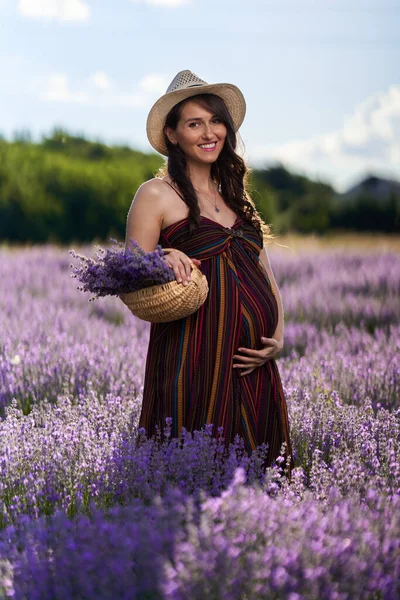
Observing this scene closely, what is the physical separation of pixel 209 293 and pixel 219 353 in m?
0.24

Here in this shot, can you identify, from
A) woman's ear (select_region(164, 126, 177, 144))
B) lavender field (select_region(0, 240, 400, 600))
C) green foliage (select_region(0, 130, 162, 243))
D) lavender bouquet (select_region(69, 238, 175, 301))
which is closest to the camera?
lavender field (select_region(0, 240, 400, 600))

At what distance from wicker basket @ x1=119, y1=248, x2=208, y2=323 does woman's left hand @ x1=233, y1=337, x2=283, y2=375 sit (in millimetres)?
328

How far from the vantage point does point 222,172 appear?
3.44 meters

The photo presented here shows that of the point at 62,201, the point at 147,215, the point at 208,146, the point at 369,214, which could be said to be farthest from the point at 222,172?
the point at 369,214

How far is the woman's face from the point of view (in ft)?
10.4

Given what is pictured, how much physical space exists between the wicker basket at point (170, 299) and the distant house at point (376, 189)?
790 inches

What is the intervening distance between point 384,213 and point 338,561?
828 inches

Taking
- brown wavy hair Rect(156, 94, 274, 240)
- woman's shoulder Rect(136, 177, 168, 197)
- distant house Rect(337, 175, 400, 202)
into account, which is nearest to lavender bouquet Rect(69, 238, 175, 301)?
woman's shoulder Rect(136, 177, 168, 197)

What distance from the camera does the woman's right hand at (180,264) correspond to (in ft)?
9.13

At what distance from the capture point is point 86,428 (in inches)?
134

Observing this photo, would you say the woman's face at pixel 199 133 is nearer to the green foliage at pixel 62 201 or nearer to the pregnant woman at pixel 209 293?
the pregnant woman at pixel 209 293

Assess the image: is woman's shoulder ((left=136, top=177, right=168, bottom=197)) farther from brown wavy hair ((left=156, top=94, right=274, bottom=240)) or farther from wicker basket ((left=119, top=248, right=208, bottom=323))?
Answer: wicker basket ((left=119, top=248, right=208, bottom=323))

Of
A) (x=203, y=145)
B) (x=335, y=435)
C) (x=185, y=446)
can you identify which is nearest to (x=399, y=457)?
(x=335, y=435)

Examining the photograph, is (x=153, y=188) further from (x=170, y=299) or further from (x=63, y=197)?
(x=63, y=197)
